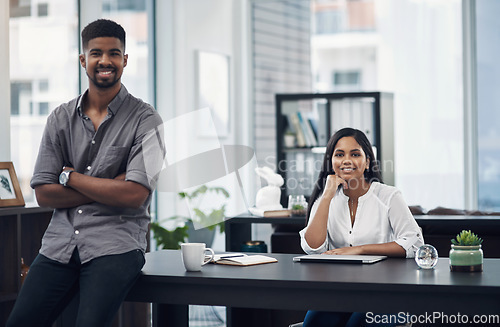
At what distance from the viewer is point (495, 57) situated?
638 centimetres

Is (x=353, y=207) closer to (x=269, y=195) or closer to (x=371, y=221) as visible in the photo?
(x=371, y=221)

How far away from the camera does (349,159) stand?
310cm

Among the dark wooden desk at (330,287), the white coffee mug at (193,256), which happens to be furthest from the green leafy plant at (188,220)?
the white coffee mug at (193,256)

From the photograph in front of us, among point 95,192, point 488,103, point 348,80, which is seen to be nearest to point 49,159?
point 95,192

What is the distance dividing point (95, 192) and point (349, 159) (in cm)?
123

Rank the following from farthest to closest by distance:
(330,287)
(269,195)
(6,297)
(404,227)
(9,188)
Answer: (269,195), (9,188), (6,297), (404,227), (330,287)

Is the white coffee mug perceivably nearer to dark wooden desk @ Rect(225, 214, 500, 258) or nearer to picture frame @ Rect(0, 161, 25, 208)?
picture frame @ Rect(0, 161, 25, 208)

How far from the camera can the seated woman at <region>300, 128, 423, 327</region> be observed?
298 centimetres

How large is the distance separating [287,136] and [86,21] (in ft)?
7.53

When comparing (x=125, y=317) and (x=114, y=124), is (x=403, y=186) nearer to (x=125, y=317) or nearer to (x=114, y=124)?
(x=125, y=317)

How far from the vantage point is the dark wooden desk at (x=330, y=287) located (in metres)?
2.09

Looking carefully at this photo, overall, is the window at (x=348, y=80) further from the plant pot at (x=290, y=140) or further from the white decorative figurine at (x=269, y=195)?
the white decorative figurine at (x=269, y=195)

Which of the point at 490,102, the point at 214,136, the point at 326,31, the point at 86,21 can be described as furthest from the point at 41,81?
the point at 326,31

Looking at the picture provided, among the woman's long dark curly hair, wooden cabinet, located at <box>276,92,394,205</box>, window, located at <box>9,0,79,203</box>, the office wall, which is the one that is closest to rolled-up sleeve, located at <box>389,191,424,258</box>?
the woman's long dark curly hair
